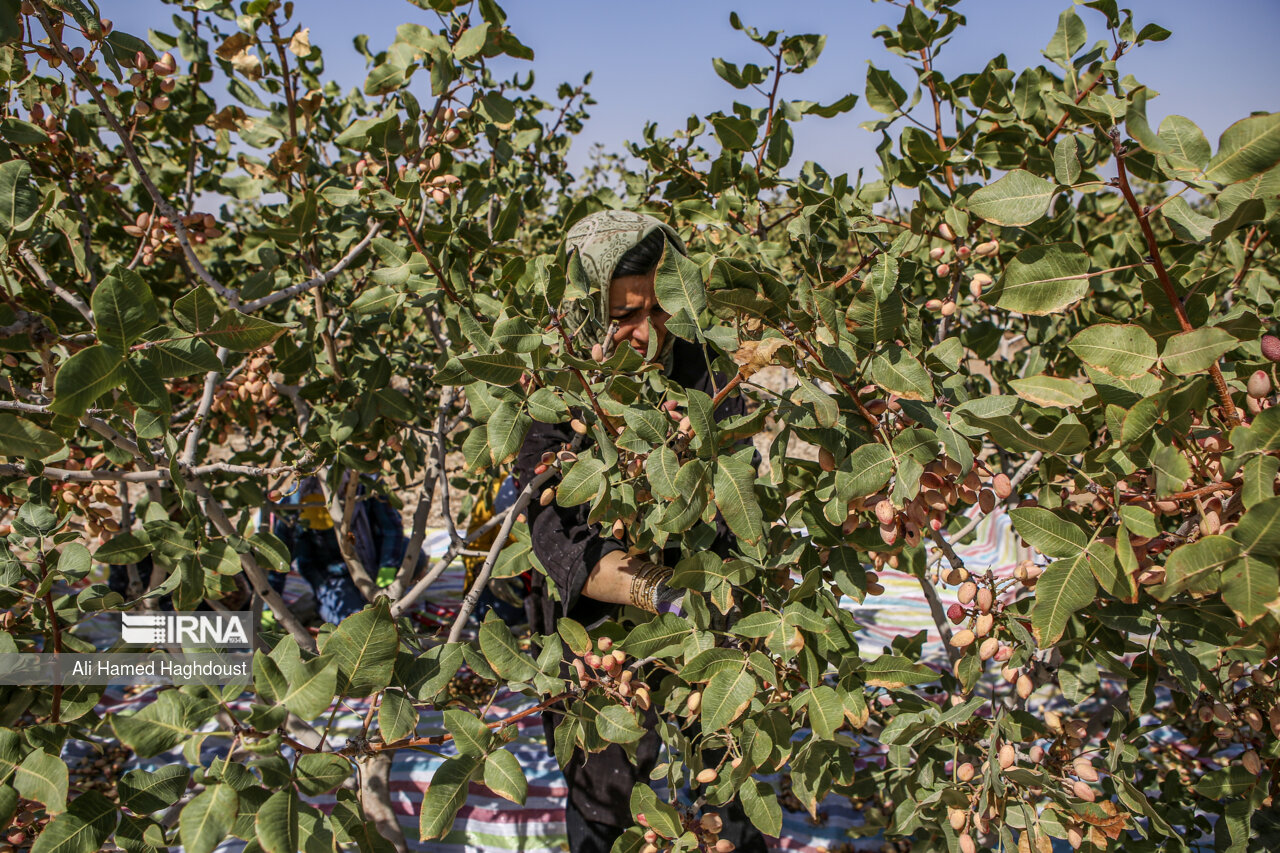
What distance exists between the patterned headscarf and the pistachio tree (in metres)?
0.07

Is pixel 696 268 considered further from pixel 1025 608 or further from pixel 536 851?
pixel 536 851

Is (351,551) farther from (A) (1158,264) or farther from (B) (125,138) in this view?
(A) (1158,264)

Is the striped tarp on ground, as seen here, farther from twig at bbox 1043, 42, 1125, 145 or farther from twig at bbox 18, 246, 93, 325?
twig at bbox 1043, 42, 1125, 145

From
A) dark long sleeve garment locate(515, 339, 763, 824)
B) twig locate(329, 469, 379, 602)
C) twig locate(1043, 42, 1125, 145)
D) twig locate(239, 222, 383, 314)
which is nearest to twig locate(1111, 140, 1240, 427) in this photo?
twig locate(1043, 42, 1125, 145)

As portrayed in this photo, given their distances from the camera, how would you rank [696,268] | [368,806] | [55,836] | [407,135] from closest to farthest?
[55,836] → [696,268] → [407,135] → [368,806]

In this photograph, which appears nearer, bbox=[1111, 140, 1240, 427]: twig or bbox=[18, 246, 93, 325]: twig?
bbox=[1111, 140, 1240, 427]: twig

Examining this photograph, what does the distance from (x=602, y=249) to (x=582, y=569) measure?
666mm

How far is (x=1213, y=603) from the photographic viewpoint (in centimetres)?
88

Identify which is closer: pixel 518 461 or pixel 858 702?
pixel 858 702

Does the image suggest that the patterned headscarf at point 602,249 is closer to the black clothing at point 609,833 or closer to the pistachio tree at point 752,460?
the pistachio tree at point 752,460

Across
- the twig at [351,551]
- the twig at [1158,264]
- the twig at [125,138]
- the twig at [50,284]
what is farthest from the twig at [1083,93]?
the twig at [351,551]

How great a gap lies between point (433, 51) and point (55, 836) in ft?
4.39

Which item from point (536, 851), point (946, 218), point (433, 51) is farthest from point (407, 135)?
point (536, 851)

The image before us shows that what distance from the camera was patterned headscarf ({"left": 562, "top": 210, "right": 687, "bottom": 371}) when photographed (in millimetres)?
1512
